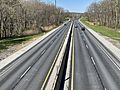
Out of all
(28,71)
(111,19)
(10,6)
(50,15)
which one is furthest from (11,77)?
(50,15)

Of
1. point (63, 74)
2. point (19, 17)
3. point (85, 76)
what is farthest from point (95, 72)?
point (19, 17)

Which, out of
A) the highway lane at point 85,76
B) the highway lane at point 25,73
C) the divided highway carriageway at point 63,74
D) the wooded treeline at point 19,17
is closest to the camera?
the highway lane at point 85,76

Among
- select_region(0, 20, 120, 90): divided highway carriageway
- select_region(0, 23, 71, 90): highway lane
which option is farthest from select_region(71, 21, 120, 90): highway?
select_region(0, 23, 71, 90): highway lane

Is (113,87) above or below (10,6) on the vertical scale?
below

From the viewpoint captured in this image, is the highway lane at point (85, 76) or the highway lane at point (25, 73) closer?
the highway lane at point (85, 76)

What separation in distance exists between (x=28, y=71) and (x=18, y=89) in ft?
17.3

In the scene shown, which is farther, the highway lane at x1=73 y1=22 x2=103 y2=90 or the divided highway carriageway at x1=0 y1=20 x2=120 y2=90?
the divided highway carriageway at x1=0 y1=20 x2=120 y2=90

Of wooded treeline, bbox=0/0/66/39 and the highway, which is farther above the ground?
wooded treeline, bbox=0/0/66/39

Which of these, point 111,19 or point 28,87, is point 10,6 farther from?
point 111,19

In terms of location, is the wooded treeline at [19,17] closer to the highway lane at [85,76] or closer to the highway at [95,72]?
the highway at [95,72]

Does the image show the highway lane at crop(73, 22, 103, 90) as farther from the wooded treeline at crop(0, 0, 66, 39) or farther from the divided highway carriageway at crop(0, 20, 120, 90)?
the wooded treeline at crop(0, 0, 66, 39)

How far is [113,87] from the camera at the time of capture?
16.6 meters

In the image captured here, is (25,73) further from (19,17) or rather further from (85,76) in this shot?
(19,17)

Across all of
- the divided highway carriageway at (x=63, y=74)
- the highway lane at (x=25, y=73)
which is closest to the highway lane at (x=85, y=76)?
the divided highway carriageway at (x=63, y=74)
